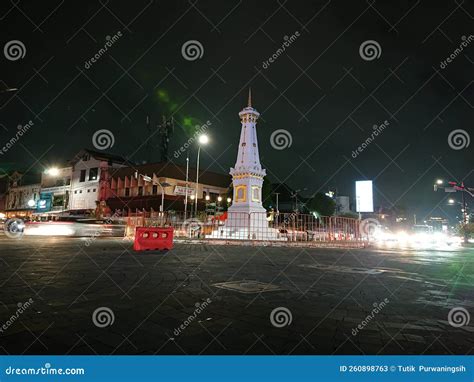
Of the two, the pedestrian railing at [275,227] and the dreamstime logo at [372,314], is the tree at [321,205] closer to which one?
the pedestrian railing at [275,227]

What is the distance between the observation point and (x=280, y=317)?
3490 mm

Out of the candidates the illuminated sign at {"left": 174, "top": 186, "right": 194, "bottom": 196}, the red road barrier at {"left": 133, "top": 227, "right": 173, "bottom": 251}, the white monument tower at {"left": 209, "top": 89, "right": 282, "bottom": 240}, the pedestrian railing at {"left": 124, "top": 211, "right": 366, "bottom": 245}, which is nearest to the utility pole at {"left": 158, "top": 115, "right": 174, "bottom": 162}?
the illuminated sign at {"left": 174, "top": 186, "right": 194, "bottom": 196}

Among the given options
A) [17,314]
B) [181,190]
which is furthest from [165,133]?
[17,314]

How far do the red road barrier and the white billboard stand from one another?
109 feet

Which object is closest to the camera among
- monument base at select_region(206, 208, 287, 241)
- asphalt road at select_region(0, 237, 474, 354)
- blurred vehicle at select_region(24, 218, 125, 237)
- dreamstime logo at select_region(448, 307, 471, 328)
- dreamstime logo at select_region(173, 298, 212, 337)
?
asphalt road at select_region(0, 237, 474, 354)

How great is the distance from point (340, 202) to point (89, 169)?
72.4 m

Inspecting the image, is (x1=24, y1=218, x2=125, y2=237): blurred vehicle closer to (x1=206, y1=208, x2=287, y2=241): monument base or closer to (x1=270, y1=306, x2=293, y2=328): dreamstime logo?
(x1=206, y1=208, x2=287, y2=241): monument base

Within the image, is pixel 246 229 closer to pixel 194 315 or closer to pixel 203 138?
pixel 203 138

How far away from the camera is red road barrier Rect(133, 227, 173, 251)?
12367 millimetres

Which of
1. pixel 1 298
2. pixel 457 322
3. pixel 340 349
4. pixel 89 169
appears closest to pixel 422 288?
pixel 457 322

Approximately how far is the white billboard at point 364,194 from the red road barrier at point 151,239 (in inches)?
1305

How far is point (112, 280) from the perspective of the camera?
553 cm

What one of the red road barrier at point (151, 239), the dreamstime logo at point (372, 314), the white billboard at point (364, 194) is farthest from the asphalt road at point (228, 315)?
the white billboard at point (364, 194)

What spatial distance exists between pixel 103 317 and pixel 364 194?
42.3 metres
